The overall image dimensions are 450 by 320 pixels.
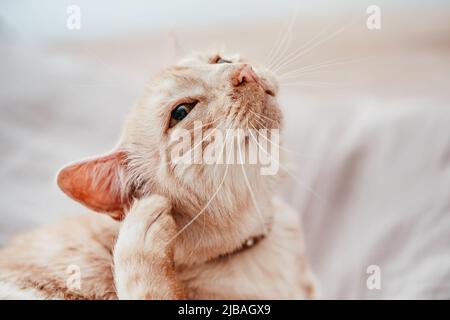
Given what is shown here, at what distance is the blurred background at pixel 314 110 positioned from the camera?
0.98 metres

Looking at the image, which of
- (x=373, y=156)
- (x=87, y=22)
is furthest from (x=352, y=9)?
(x=87, y=22)

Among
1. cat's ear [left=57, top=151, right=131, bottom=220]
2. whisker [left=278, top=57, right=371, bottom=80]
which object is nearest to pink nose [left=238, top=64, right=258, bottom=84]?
whisker [left=278, top=57, right=371, bottom=80]

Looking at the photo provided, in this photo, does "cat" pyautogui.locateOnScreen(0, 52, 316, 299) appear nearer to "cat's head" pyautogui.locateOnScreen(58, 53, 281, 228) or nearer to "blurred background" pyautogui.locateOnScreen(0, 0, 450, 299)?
"cat's head" pyautogui.locateOnScreen(58, 53, 281, 228)

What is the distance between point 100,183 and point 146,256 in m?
0.14

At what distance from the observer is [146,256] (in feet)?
2.35

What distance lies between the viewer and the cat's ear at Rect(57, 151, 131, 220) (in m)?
0.74

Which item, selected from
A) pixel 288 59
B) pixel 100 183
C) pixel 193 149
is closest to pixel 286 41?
pixel 288 59

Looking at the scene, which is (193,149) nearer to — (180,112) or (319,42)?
(180,112)

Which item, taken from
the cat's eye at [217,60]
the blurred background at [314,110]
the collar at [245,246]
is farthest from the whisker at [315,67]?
the collar at [245,246]

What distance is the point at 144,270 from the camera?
0.72 meters

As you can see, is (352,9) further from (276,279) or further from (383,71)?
(276,279)

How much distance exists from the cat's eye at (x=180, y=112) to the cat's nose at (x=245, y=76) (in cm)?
8

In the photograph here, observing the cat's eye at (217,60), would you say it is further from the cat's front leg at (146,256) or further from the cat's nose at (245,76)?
the cat's front leg at (146,256)
